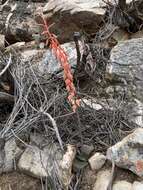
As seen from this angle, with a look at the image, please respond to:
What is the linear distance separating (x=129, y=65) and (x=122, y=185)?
1.10m

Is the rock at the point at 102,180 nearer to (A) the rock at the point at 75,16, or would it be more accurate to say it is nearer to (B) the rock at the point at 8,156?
(B) the rock at the point at 8,156

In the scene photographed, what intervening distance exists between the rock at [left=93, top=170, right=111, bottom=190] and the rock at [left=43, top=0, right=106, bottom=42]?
5.64ft

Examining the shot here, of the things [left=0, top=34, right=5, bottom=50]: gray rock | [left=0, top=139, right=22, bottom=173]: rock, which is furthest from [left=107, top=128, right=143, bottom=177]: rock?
[left=0, top=34, right=5, bottom=50]: gray rock

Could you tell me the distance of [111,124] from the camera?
3.11 metres

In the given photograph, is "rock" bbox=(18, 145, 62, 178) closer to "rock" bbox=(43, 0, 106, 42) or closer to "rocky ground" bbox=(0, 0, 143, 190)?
"rocky ground" bbox=(0, 0, 143, 190)

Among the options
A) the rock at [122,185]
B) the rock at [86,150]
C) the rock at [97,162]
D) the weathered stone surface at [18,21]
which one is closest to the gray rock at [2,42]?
the weathered stone surface at [18,21]

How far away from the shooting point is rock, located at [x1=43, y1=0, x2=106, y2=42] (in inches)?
162

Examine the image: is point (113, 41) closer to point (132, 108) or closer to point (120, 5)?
point (120, 5)

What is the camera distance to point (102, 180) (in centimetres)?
279

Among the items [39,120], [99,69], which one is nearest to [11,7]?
[99,69]

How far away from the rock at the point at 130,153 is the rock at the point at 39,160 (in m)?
0.37

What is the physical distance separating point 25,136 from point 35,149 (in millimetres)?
140

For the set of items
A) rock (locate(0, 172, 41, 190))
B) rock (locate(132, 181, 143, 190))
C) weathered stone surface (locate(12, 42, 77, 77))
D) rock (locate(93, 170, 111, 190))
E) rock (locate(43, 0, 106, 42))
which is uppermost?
rock (locate(43, 0, 106, 42))

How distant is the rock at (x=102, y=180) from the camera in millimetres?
2746
